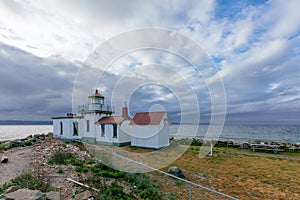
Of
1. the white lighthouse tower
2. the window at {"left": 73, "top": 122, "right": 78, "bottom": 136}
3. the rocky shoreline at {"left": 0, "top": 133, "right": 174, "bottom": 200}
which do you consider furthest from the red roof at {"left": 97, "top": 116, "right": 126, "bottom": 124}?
the rocky shoreline at {"left": 0, "top": 133, "right": 174, "bottom": 200}

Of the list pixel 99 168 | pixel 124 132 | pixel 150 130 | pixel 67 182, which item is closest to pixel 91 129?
pixel 124 132

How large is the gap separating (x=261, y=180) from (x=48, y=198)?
28.9 feet

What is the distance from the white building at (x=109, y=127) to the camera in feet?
53.8

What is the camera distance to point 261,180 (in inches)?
317

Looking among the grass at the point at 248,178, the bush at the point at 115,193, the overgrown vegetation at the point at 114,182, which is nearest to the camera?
the bush at the point at 115,193

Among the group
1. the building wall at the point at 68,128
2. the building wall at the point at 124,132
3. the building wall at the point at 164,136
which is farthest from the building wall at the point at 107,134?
the building wall at the point at 164,136

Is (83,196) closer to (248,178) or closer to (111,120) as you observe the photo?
(248,178)

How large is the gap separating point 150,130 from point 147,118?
1.41 m

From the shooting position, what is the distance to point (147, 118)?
17219 mm

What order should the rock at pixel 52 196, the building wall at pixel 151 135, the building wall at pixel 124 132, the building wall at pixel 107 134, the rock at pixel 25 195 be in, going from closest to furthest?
the rock at pixel 25 195
the rock at pixel 52 196
the building wall at pixel 151 135
the building wall at pixel 124 132
the building wall at pixel 107 134

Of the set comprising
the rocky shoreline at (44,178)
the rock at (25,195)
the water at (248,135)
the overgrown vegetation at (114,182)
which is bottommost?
the water at (248,135)

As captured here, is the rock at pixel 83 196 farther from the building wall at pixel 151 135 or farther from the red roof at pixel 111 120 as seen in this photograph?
the red roof at pixel 111 120

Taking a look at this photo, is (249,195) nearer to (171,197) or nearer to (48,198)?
(171,197)

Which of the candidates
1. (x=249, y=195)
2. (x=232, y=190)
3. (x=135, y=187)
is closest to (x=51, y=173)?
(x=135, y=187)
